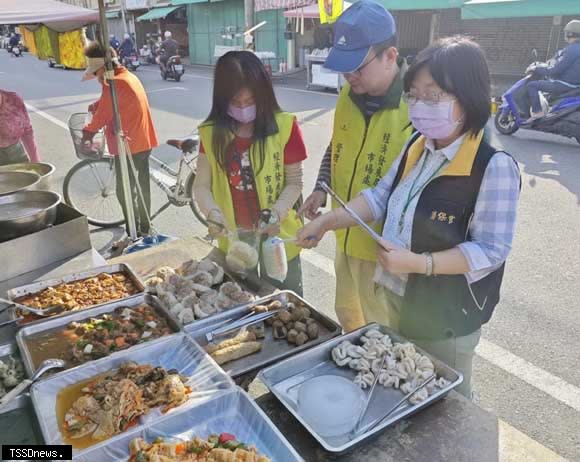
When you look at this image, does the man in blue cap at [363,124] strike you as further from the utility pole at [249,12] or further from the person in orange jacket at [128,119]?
the utility pole at [249,12]

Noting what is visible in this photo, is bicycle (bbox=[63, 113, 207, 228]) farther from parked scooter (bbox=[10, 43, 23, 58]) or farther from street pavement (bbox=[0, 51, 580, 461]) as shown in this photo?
parked scooter (bbox=[10, 43, 23, 58])

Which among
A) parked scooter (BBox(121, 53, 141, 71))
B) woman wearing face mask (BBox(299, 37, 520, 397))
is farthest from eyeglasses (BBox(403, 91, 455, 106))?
parked scooter (BBox(121, 53, 141, 71))

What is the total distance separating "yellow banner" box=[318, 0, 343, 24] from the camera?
4945 mm

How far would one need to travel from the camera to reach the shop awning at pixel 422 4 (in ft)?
44.4

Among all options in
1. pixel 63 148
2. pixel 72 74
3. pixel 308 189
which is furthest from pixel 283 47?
pixel 308 189

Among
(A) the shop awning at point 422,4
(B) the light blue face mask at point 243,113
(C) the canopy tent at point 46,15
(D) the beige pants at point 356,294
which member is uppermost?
(A) the shop awning at point 422,4

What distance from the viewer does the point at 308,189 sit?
6301 mm

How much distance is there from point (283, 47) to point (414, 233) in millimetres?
→ 18996

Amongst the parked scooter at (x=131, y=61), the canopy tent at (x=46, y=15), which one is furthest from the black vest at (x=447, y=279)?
the parked scooter at (x=131, y=61)

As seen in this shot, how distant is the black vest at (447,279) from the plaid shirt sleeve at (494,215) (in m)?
0.03

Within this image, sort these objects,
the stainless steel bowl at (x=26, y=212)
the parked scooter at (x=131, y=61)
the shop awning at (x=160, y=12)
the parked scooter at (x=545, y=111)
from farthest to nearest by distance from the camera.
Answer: the shop awning at (x=160, y=12) < the parked scooter at (x=131, y=61) < the parked scooter at (x=545, y=111) < the stainless steel bowl at (x=26, y=212)

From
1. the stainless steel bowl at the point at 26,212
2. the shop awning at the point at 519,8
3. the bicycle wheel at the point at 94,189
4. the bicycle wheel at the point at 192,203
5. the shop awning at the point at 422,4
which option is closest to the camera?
the stainless steel bowl at the point at 26,212

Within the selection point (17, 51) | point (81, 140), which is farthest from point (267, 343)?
point (17, 51)

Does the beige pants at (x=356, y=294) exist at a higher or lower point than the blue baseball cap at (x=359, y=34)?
lower
